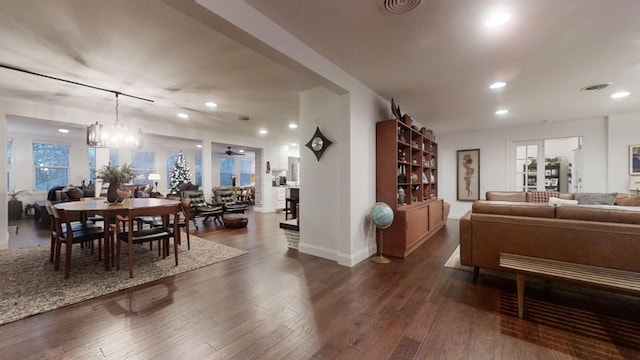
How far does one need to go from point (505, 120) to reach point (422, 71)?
12.6 feet

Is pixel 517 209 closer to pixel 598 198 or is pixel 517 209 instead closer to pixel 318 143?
pixel 318 143

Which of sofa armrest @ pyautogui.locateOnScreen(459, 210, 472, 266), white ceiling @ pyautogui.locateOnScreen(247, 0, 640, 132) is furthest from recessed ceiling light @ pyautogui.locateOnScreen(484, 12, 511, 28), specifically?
sofa armrest @ pyautogui.locateOnScreen(459, 210, 472, 266)

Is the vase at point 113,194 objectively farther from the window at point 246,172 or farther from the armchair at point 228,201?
the window at point 246,172

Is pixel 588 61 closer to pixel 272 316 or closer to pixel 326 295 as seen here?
pixel 326 295

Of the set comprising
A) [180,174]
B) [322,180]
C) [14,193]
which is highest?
[180,174]

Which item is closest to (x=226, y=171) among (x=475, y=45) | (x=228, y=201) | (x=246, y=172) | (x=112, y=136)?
(x=246, y=172)

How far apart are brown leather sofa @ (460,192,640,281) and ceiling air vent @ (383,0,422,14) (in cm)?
205

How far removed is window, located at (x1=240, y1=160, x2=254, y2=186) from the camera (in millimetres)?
12944

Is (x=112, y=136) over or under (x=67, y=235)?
over

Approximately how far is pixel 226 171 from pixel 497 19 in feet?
40.3

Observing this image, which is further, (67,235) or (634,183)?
(634,183)

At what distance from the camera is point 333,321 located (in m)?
1.99

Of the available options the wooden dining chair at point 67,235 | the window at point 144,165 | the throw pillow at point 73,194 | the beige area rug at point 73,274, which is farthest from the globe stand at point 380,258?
the window at point 144,165

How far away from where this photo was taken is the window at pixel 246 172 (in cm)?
1294
